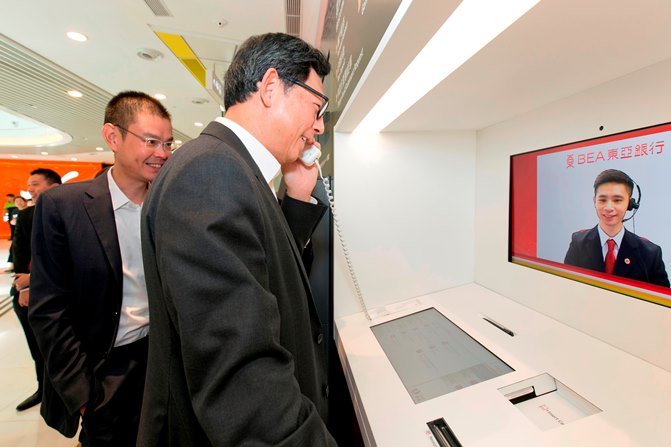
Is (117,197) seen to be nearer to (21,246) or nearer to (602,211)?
(21,246)

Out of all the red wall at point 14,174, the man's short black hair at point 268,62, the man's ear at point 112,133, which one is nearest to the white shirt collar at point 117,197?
the man's ear at point 112,133

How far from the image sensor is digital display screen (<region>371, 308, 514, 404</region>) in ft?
2.69

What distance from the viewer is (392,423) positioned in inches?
28.1

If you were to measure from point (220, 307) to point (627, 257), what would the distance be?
1076mm

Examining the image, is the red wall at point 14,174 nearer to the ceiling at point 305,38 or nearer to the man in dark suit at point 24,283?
the ceiling at point 305,38

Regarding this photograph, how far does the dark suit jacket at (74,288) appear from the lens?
1.07 m

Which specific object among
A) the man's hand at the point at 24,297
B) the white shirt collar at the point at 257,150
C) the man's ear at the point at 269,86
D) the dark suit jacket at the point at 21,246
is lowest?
the man's hand at the point at 24,297

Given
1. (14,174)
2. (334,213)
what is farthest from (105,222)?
(14,174)

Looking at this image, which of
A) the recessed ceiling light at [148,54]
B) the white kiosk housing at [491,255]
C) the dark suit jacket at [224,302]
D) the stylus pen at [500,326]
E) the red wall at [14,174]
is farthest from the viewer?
the red wall at [14,174]

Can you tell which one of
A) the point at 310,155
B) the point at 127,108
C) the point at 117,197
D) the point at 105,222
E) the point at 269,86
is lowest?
Result: the point at 105,222

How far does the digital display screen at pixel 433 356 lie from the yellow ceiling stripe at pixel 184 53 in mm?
3401

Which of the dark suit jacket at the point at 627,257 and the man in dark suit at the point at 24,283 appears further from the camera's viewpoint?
the man in dark suit at the point at 24,283

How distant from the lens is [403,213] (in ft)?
4.70

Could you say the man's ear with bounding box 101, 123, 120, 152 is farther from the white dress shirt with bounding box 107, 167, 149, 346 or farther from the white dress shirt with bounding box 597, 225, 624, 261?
the white dress shirt with bounding box 597, 225, 624, 261
